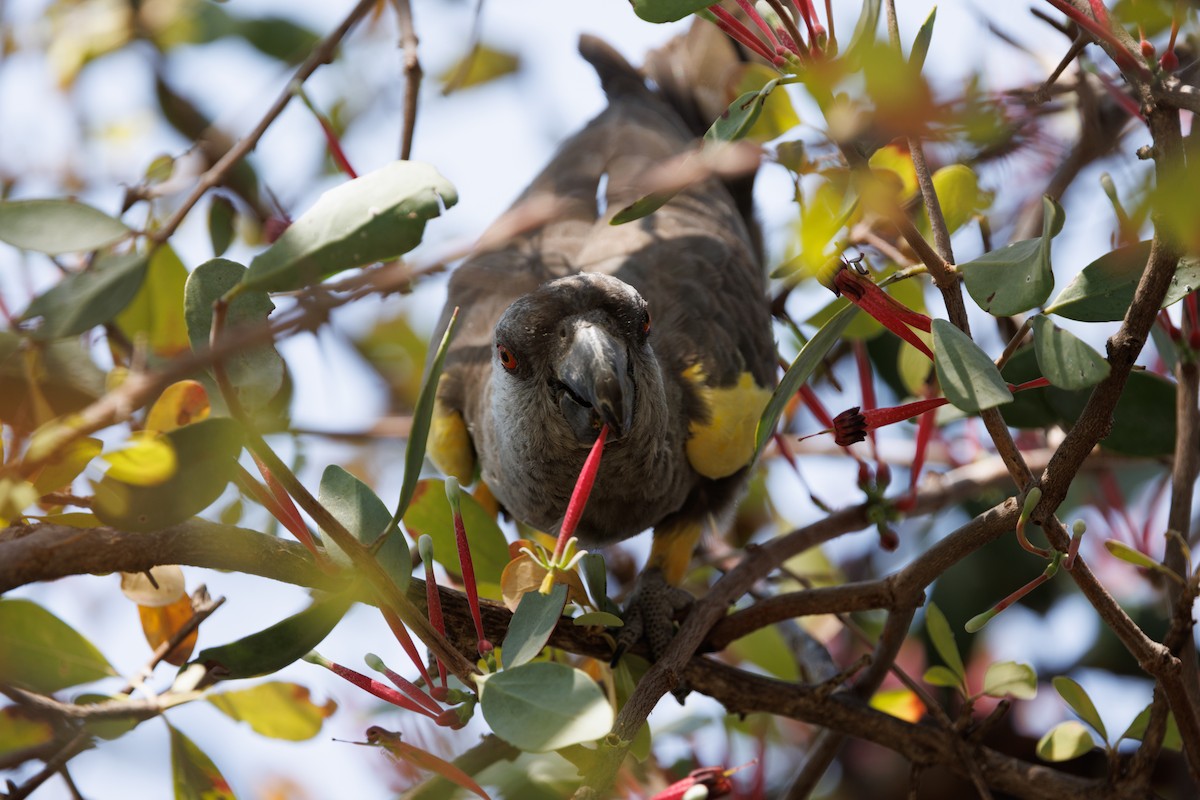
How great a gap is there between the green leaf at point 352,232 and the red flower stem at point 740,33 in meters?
0.63

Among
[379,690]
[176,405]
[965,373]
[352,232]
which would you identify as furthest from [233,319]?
[965,373]

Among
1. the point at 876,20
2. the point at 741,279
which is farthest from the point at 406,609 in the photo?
the point at 741,279

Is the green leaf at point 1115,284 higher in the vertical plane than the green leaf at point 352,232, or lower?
lower

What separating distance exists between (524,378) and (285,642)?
1.28 metres

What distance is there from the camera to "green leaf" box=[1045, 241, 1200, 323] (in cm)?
161

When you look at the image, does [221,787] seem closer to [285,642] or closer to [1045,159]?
[285,642]

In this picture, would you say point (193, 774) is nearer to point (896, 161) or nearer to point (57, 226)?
point (57, 226)

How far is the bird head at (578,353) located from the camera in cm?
244

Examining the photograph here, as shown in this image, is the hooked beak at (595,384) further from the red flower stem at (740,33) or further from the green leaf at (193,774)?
the green leaf at (193,774)

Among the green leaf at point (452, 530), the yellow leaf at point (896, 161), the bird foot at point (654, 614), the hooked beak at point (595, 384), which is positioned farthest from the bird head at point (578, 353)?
the yellow leaf at point (896, 161)

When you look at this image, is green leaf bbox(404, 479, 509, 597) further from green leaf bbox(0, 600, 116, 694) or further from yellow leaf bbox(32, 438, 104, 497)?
yellow leaf bbox(32, 438, 104, 497)

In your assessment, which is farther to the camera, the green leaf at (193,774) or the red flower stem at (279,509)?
the green leaf at (193,774)

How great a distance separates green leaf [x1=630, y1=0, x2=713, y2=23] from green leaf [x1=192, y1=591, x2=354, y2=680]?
1.03m

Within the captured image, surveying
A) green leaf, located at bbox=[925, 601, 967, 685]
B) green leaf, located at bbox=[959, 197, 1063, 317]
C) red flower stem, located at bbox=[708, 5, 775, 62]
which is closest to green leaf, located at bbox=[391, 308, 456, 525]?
red flower stem, located at bbox=[708, 5, 775, 62]
